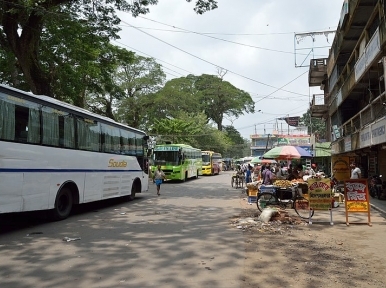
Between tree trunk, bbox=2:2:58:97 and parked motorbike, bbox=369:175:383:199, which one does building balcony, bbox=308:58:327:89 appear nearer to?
parked motorbike, bbox=369:175:383:199

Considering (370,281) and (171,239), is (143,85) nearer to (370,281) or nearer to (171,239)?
(171,239)

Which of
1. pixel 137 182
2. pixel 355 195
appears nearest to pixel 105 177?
pixel 137 182

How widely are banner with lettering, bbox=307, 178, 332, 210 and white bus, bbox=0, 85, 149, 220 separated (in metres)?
6.87

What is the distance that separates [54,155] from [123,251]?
4393 mm

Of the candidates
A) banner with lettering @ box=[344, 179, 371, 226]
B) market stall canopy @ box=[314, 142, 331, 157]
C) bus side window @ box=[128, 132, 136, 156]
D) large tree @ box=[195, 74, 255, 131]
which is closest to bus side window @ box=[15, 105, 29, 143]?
bus side window @ box=[128, 132, 136, 156]

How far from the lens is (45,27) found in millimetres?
18953

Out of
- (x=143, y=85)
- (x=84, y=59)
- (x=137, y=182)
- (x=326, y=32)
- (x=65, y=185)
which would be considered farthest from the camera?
(x=143, y=85)

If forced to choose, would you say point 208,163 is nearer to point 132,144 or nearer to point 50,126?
point 132,144

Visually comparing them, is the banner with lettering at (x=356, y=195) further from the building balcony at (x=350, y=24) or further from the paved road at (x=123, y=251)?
the building balcony at (x=350, y=24)

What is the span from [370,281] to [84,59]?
1850cm

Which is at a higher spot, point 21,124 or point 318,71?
point 318,71

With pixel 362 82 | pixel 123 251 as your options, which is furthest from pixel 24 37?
pixel 362 82

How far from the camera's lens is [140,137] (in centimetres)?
1677

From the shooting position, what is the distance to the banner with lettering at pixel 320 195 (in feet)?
30.7
